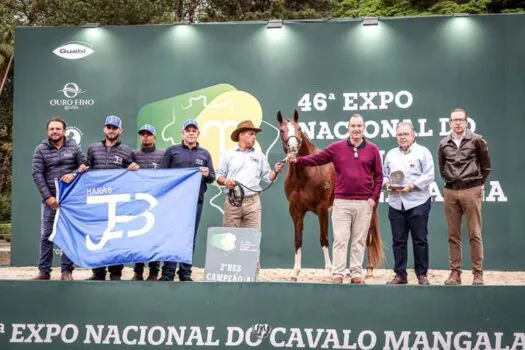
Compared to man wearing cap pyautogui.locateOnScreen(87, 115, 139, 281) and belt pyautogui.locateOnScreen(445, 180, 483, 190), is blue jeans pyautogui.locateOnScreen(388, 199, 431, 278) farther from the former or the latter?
man wearing cap pyautogui.locateOnScreen(87, 115, 139, 281)

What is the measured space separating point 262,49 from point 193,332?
290 inches

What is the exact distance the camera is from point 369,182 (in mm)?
7441

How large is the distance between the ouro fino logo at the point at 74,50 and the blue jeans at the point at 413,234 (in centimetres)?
784

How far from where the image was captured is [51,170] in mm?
7906

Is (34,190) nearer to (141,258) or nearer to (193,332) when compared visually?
(141,258)

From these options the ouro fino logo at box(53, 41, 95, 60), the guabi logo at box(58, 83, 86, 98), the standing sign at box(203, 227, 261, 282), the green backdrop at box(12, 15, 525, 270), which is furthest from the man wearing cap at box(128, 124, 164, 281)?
the ouro fino logo at box(53, 41, 95, 60)

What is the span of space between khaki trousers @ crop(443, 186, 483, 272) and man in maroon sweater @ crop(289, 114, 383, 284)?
773 millimetres

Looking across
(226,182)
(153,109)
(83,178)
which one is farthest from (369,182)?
(153,109)

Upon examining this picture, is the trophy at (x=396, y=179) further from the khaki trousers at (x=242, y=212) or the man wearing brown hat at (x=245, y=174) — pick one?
the khaki trousers at (x=242, y=212)

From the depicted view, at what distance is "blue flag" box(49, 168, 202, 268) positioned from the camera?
7418mm

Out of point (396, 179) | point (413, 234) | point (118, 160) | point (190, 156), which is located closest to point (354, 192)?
point (396, 179)

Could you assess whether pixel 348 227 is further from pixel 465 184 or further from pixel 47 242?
pixel 47 242

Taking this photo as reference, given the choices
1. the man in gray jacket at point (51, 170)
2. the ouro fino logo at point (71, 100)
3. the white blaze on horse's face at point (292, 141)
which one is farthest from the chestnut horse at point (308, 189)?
the ouro fino logo at point (71, 100)

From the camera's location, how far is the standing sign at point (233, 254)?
7406mm
